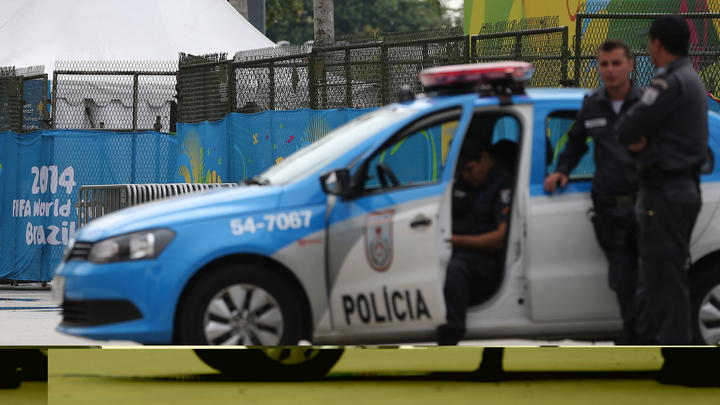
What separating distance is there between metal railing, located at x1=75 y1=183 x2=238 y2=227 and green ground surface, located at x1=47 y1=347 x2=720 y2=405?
618cm

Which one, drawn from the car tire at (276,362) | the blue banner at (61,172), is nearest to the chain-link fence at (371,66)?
the blue banner at (61,172)

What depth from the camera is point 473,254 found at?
662 cm

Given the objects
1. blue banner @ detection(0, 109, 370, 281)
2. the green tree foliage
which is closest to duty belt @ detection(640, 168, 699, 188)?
blue banner @ detection(0, 109, 370, 281)

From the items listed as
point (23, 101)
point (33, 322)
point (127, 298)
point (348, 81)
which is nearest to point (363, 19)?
point (23, 101)

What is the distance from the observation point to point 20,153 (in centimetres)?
1833

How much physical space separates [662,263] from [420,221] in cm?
117

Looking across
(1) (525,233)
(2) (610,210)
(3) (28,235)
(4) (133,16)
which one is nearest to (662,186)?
(2) (610,210)

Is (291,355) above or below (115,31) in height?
below

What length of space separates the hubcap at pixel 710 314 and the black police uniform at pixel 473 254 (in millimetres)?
1029

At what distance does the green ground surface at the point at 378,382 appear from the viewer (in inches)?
263

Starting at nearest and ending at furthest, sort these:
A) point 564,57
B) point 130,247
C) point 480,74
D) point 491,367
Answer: point 130,247 < point 480,74 < point 491,367 < point 564,57

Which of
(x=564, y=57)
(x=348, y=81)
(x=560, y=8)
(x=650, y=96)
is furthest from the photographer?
(x=560, y=8)

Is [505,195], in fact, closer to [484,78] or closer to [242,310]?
[484,78]

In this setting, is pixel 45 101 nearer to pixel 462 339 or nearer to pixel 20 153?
pixel 20 153
